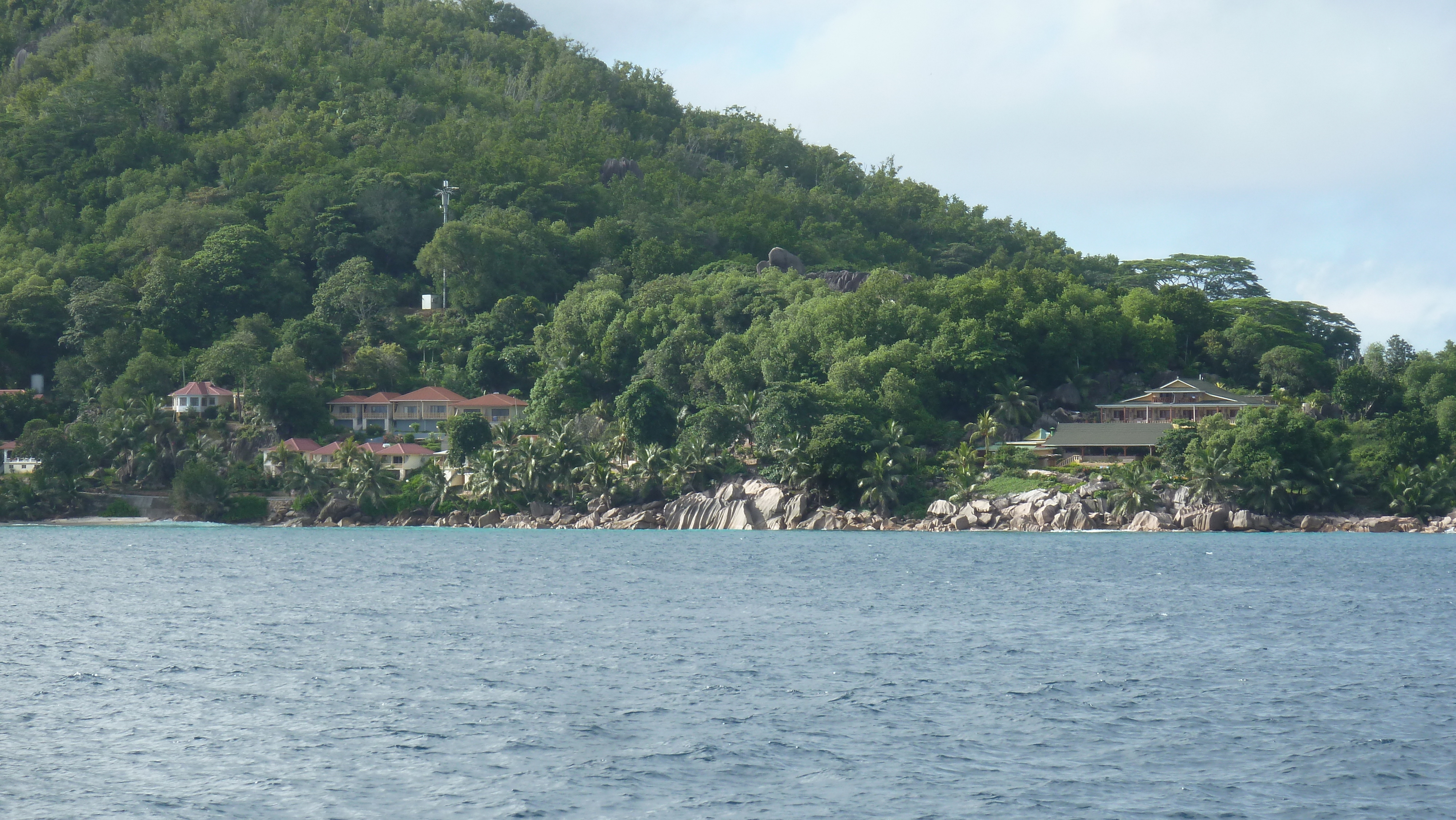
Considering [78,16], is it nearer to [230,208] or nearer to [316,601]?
[230,208]

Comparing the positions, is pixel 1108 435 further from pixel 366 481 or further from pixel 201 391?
pixel 201 391

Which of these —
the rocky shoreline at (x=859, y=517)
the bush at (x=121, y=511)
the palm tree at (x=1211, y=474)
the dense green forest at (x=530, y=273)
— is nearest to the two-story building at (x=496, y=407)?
the dense green forest at (x=530, y=273)

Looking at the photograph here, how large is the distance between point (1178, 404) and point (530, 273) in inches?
2372

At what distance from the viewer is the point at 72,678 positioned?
26.7 metres

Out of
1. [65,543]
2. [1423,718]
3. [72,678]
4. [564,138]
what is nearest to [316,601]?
[72,678]

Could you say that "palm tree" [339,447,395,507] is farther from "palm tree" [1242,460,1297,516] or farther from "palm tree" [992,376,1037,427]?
"palm tree" [1242,460,1297,516]

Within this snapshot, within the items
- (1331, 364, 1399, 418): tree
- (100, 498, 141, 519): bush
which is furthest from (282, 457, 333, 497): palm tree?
(1331, 364, 1399, 418): tree

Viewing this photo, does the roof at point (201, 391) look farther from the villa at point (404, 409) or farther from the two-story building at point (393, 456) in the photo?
the two-story building at point (393, 456)

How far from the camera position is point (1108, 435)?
83062mm

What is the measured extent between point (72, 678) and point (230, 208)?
109640mm

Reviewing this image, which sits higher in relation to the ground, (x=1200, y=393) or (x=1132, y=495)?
(x=1200, y=393)

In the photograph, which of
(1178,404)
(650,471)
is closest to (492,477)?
(650,471)

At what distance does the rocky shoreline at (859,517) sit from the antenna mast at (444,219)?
1535 inches

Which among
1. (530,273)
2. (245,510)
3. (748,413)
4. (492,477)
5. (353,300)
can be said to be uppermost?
(530,273)
